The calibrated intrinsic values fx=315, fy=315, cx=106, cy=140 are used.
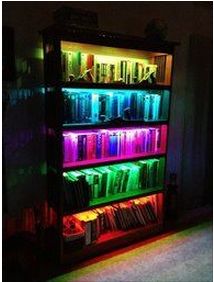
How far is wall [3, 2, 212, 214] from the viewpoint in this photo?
2.41m

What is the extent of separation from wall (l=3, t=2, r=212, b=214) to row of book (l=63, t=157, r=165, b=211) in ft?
1.72

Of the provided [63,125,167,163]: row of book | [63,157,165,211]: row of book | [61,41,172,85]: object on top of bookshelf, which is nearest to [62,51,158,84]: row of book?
[61,41,172,85]: object on top of bookshelf

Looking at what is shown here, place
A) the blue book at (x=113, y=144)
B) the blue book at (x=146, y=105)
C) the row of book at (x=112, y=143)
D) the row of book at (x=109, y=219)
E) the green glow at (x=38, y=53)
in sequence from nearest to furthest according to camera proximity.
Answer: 1. the green glow at (x=38, y=53)
2. the row of book at (x=112, y=143)
3. the row of book at (x=109, y=219)
4. the blue book at (x=113, y=144)
5. the blue book at (x=146, y=105)

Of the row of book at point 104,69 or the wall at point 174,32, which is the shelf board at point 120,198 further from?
the row of book at point 104,69

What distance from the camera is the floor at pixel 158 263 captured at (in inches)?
96.3

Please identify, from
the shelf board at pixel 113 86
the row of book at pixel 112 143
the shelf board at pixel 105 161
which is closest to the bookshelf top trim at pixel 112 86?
the shelf board at pixel 113 86

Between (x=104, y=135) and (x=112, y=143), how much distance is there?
0.40ft

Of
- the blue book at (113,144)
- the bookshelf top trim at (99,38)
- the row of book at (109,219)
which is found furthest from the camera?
the blue book at (113,144)

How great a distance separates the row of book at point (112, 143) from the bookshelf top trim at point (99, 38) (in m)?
0.73

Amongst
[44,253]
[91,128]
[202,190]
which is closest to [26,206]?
[44,253]

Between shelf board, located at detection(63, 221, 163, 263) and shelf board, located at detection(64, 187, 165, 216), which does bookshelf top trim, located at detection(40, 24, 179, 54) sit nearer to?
shelf board, located at detection(64, 187, 165, 216)

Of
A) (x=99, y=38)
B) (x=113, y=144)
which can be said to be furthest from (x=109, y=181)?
(x=99, y=38)

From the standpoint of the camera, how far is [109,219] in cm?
300

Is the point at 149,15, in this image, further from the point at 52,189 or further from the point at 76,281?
the point at 76,281
